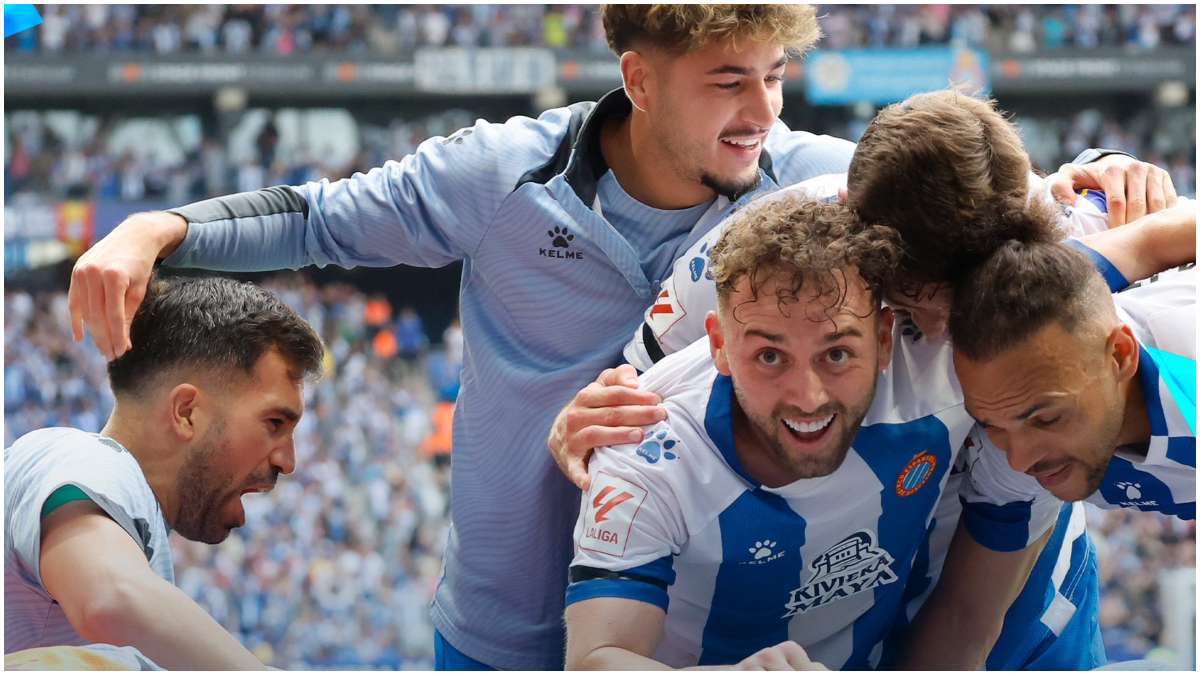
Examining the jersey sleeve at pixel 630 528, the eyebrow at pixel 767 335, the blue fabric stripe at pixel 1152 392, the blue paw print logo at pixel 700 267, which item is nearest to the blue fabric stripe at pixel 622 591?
the jersey sleeve at pixel 630 528

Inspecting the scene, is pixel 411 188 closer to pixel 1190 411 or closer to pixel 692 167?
pixel 692 167

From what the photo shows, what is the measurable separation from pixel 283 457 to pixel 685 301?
1.01 metres

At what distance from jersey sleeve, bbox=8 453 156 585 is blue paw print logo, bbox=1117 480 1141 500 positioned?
1.87 m

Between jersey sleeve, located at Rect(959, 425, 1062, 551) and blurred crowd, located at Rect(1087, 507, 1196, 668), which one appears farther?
blurred crowd, located at Rect(1087, 507, 1196, 668)

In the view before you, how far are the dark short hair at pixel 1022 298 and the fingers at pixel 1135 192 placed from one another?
0.52 metres

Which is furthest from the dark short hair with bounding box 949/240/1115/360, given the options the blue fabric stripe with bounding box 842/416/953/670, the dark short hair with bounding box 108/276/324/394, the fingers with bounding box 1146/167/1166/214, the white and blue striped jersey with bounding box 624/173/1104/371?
the dark short hair with bounding box 108/276/324/394

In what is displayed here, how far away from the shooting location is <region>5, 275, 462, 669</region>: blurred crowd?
13234mm

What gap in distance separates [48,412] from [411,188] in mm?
13763

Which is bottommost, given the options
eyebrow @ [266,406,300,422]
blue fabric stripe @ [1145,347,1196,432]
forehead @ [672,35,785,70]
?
eyebrow @ [266,406,300,422]

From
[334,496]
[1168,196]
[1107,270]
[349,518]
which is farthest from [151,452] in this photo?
[334,496]

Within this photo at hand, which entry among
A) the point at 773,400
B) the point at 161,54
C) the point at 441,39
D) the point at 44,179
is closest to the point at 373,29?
the point at 441,39

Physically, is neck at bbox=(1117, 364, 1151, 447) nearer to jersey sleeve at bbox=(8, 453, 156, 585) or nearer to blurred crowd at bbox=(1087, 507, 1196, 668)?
jersey sleeve at bbox=(8, 453, 156, 585)

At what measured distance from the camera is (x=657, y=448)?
2572 millimetres

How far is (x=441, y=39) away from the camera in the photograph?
727 inches
